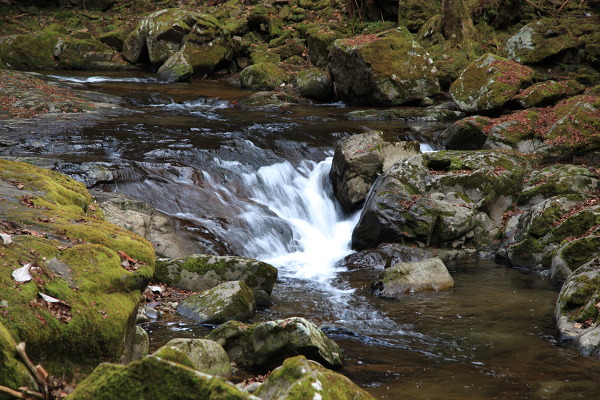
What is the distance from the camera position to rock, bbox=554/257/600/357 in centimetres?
623

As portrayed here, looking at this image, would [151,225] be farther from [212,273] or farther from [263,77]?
[263,77]

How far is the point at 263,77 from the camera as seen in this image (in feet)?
73.1

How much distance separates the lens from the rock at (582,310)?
6.23 meters

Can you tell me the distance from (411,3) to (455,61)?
5643mm

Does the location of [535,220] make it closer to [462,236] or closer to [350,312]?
[462,236]

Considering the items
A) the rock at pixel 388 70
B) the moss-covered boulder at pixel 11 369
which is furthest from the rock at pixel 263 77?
the moss-covered boulder at pixel 11 369

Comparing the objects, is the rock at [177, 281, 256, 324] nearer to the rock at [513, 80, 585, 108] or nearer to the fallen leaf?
the fallen leaf

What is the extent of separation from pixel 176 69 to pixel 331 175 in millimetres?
12659

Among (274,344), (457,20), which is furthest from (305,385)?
(457,20)

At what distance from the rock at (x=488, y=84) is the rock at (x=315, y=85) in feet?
17.3

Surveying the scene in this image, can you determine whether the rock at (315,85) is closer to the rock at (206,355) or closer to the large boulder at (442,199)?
the large boulder at (442,199)

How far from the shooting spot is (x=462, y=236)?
1110 cm

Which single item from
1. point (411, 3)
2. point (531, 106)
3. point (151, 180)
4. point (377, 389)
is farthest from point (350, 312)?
point (411, 3)

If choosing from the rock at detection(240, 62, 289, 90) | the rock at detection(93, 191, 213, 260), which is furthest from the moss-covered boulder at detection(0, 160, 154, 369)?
the rock at detection(240, 62, 289, 90)
